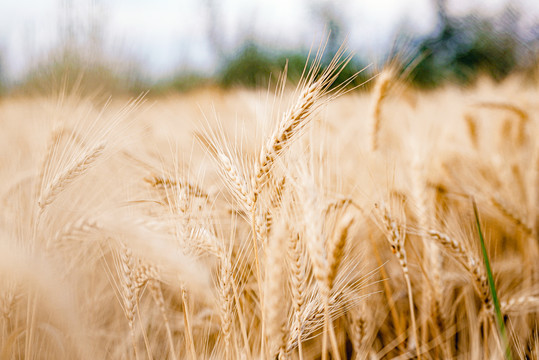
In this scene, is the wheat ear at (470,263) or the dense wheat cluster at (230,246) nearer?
the dense wheat cluster at (230,246)

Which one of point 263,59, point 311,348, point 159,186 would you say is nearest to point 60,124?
point 159,186

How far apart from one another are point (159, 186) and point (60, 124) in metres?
0.41

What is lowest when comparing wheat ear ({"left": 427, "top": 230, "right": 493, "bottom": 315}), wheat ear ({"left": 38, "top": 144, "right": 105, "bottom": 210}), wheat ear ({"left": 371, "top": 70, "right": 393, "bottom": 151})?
wheat ear ({"left": 427, "top": 230, "right": 493, "bottom": 315})

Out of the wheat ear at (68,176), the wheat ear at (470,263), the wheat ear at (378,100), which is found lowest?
the wheat ear at (470,263)

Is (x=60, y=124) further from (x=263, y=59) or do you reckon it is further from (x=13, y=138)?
(x=263, y=59)

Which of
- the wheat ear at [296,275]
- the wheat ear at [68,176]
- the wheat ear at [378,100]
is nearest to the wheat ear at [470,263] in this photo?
the wheat ear at [296,275]

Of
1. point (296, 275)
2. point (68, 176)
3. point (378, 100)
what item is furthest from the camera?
point (378, 100)

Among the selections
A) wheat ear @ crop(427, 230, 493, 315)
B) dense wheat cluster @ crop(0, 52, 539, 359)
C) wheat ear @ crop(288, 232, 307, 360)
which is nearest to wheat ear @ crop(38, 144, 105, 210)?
dense wheat cluster @ crop(0, 52, 539, 359)

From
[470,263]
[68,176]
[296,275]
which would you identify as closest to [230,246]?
[296,275]

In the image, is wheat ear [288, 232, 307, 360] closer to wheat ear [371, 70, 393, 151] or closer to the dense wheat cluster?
the dense wheat cluster

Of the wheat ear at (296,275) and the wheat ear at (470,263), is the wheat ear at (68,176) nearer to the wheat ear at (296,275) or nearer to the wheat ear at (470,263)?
the wheat ear at (296,275)

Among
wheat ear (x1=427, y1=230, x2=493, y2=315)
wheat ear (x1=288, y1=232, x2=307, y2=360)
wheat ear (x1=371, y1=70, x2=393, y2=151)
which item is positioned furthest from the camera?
wheat ear (x1=371, y1=70, x2=393, y2=151)

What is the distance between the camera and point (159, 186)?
2.63 feet

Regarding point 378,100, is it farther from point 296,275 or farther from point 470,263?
point 296,275
